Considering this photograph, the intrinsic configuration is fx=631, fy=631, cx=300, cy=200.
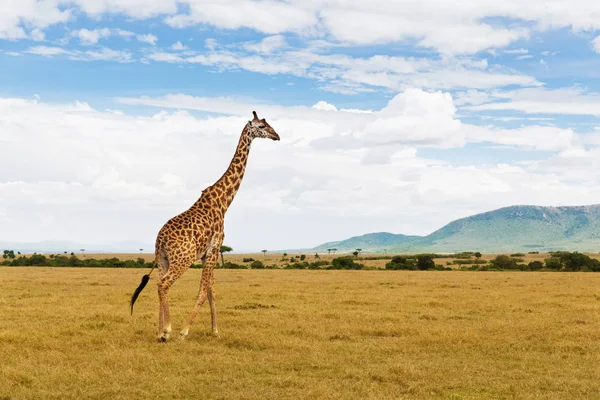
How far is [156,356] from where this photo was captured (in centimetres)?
1231

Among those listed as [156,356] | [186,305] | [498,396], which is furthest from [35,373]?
[186,305]

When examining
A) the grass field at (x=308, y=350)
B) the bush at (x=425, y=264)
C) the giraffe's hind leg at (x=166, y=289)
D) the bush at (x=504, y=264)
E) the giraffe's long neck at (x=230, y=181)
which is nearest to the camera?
the grass field at (x=308, y=350)

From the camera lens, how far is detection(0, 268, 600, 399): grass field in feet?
32.9

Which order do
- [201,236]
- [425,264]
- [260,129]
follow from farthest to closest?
[425,264] → [260,129] → [201,236]

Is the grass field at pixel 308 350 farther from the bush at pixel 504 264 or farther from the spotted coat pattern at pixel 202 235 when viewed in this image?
the bush at pixel 504 264

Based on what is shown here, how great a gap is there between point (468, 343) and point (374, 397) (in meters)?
5.62

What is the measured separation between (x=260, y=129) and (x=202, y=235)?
3231 mm

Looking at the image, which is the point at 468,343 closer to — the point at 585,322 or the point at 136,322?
the point at 585,322

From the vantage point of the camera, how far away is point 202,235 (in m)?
14.2

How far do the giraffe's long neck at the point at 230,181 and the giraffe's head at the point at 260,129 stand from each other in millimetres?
224

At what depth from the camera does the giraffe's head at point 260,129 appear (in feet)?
51.4

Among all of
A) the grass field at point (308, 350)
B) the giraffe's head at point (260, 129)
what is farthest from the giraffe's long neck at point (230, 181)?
A: the grass field at point (308, 350)

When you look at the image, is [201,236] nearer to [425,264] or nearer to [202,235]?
[202,235]

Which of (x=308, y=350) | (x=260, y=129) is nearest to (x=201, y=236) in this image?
(x=260, y=129)
